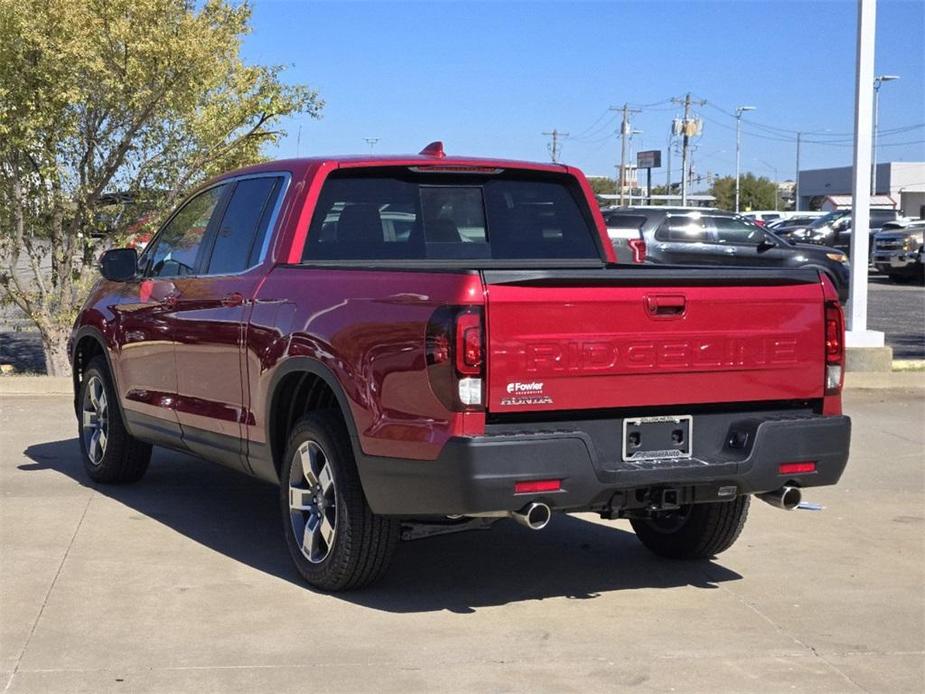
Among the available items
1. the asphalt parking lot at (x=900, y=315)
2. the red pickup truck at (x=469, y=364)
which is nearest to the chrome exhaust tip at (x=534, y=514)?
the red pickup truck at (x=469, y=364)

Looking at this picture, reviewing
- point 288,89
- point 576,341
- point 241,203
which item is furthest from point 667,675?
point 288,89

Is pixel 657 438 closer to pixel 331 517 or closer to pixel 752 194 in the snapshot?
pixel 331 517

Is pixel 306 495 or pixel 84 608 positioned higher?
pixel 306 495

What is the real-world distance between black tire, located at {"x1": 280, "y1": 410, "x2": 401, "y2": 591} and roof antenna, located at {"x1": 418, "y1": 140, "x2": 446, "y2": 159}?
171cm

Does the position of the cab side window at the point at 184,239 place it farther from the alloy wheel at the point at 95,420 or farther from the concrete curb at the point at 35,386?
the concrete curb at the point at 35,386

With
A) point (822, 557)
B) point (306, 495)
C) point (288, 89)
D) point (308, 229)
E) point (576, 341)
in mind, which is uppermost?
point (288, 89)

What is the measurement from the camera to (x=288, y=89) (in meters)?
14.6

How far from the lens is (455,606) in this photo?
5945mm

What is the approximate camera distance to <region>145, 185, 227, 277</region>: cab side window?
24.7 ft

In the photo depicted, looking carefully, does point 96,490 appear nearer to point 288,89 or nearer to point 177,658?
point 177,658

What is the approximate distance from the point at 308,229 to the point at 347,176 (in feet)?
1.17

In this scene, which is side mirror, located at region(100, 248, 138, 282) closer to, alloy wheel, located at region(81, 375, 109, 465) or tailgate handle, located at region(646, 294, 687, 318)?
alloy wheel, located at region(81, 375, 109, 465)

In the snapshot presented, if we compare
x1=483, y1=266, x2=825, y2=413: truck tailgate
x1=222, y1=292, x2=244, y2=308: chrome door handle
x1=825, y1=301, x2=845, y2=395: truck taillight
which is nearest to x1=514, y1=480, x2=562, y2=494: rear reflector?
x1=483, y1=266, x2=825, y2=413: truck tailgate

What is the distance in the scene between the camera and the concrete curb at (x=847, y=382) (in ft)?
39.8
